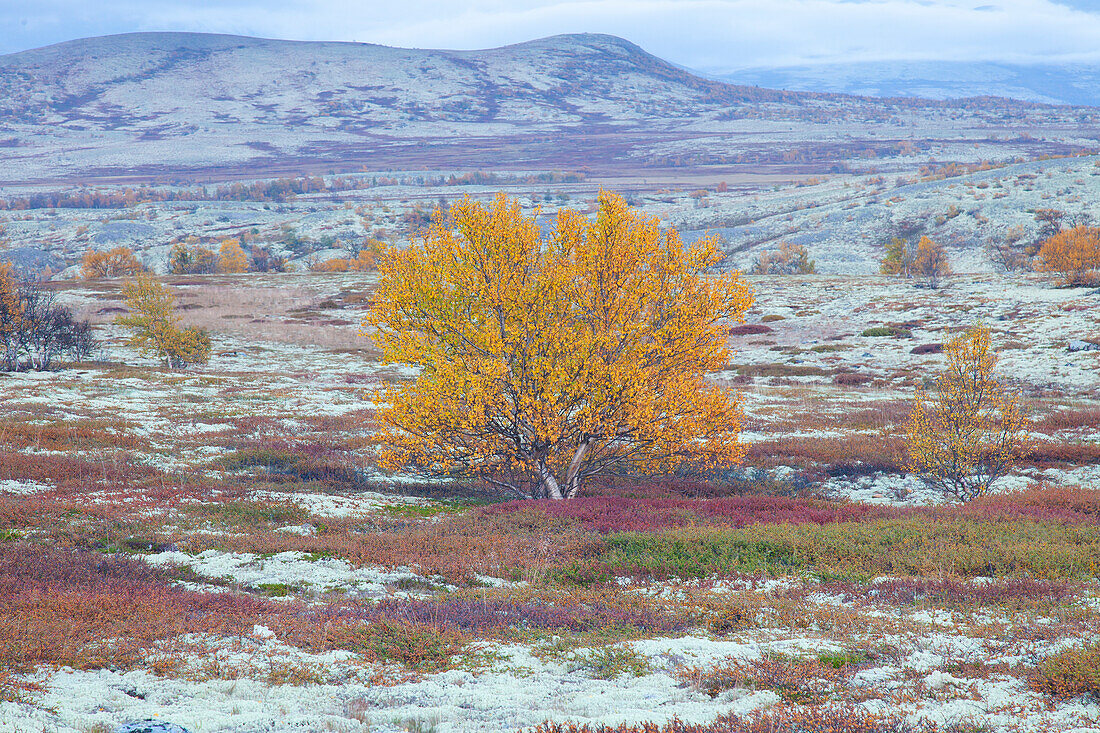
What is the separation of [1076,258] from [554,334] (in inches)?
3103

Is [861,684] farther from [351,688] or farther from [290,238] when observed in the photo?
[290,238]

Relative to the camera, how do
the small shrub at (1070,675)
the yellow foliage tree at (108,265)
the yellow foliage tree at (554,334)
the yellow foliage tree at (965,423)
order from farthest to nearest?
the yellow foliage tree at (108,265) < the yellow foliage tree at (965,423) < the yellow foliage tree at (554,334) < the small shrub at (1070,675)

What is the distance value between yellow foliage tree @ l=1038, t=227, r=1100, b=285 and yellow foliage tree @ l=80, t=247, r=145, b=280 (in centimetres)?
12599

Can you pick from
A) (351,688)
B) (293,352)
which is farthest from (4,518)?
(293,352)

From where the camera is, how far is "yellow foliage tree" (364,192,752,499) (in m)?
18.6

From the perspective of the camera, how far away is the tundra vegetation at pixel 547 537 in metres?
6.86

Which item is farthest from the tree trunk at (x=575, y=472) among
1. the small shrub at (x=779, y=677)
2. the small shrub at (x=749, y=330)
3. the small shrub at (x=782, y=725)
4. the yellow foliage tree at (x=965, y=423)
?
the small shrub at (x=749, y=330)

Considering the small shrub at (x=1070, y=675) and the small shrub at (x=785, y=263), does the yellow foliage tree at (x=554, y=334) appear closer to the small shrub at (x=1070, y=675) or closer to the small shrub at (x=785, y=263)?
the small shrub at (x=1070, y=675)

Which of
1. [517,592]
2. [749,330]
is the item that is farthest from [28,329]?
[749,330]

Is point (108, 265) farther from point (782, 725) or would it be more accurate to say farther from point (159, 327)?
point (782, 725)

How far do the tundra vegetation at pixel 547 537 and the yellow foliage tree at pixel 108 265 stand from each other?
83.8 meters

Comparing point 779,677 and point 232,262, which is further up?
point 232,262

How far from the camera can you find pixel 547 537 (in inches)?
585

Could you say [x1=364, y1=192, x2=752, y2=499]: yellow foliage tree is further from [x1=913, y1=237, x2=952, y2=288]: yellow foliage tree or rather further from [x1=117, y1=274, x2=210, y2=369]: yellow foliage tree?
[x1=913, y1=237, x2=952, y2=288]: yellow foliage tree
